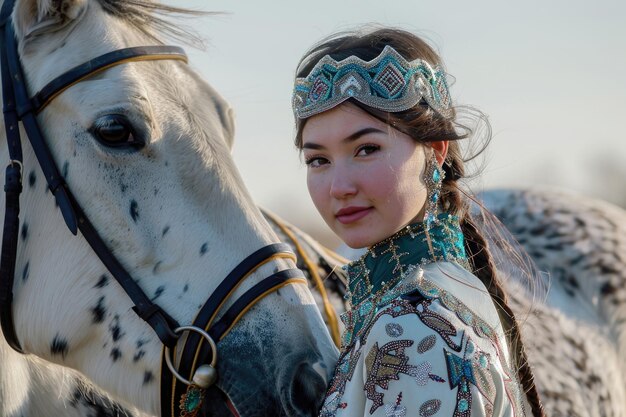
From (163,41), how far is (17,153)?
0.60 meters

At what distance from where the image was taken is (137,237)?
256 cm

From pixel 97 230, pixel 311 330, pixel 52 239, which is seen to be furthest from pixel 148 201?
pixel 311 330

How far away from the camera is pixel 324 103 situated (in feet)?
7.66

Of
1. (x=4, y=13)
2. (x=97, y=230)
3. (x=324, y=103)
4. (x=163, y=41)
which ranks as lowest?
(x=97, y=230)

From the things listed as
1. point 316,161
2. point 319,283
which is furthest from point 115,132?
point 319,283

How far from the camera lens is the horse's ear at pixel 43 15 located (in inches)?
107

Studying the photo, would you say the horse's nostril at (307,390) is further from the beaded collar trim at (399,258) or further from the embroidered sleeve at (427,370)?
the embroidered sleeve at (427,370)

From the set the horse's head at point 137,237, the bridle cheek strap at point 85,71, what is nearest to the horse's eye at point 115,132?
the horse's head at point 137,237

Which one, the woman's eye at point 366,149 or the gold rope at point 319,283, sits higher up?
the woman's eye at point 366,149

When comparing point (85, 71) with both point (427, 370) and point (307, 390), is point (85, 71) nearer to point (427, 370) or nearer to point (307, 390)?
point (307, 390)

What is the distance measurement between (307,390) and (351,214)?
48 centimetres

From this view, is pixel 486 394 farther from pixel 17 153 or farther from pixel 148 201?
pixel 17 153

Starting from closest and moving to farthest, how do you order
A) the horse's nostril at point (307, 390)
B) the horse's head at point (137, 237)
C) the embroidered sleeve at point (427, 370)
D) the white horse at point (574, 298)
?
the embroidered sleeve at point (427, 370), the horse's nostril at point (307, 390), the horse's head at point (137, 237), the white horse at point (574, 298)

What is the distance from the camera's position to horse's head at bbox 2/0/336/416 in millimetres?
A: 2461
